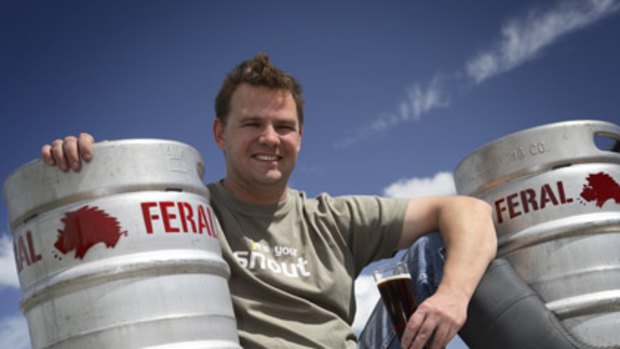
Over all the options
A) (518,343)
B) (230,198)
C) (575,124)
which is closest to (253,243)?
(230,198)

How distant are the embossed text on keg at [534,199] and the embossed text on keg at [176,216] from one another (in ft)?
4.64

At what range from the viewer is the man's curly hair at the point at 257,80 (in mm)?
3146

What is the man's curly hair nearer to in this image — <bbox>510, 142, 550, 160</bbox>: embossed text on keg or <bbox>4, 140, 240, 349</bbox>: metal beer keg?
<bbox>4, 140, 240, 349</bbox>: metal beer keg

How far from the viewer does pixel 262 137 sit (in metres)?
3.08

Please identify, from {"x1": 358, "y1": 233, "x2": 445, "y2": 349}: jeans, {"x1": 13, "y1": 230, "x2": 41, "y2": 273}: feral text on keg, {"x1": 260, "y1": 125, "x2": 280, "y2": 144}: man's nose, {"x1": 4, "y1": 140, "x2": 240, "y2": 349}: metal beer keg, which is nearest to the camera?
{"x1": 4, "y1": 140, "x2": 240, "y2": 349}: metal beer keg

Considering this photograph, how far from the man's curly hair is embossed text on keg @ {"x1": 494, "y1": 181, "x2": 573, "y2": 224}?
3.28 feet

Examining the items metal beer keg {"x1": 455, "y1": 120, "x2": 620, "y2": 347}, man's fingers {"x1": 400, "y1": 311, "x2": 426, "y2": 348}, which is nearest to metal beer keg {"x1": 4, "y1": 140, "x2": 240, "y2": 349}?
man's fingers {"x1": 400, "y1": 311, "x2": 426, "y2": 348}

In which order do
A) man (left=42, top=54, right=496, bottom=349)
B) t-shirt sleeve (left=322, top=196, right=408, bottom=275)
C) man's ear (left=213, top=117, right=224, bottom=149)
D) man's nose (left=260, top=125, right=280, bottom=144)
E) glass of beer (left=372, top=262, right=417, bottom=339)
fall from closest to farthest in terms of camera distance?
glass of beer (left=372, top=262, right=417, bottom=339), man (left=42, top=54, right=496, bottom=349), man's nose (left=260, top=125, right=280, bottom=144), t-shirt sleeve (left=322, top=196, right=408, bottom=275), man's ear (left=213, top=117, right=224, bottom=149)

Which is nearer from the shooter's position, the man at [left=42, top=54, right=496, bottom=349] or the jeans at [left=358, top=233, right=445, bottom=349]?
the man at [left=42, top=54, right=496, bottom=349]

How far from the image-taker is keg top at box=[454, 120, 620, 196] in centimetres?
321

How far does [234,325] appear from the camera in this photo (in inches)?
99.3

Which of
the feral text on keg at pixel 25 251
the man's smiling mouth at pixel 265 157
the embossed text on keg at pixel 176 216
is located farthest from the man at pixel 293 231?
the feral text on keg at pixel 25 251

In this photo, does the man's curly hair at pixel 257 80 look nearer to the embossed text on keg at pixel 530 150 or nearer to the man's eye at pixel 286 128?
the man's eye at pixel 286 128

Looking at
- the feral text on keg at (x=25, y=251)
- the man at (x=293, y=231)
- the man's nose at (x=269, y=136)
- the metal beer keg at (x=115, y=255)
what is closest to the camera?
the metal beer keg at (x=115, y=255)
